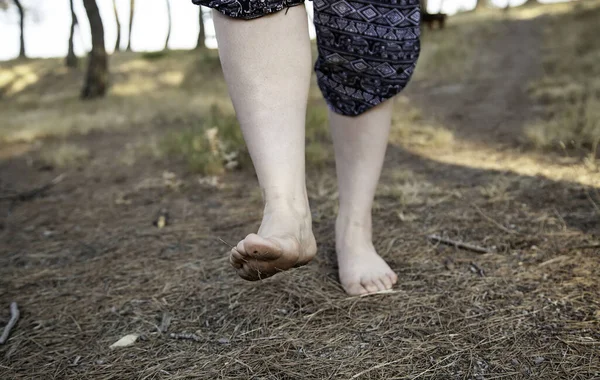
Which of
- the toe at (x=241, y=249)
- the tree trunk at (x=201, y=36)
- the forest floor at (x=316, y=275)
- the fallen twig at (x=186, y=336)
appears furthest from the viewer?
the tree trunk at (x=201, y=36)

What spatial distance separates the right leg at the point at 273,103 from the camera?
999mm

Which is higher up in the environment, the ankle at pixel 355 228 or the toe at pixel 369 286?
the ankle at pixel 355 228

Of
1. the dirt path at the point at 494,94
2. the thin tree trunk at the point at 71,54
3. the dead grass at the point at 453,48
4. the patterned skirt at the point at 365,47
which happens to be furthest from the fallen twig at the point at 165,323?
the thin tree trunk at the point at 71,54

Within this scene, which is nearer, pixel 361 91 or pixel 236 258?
pixel 236 258

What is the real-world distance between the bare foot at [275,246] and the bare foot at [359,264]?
11.9 inches

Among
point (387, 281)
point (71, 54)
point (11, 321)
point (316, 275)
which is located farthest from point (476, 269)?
point (71, 54)

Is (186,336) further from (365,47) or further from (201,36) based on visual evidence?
(201,36)

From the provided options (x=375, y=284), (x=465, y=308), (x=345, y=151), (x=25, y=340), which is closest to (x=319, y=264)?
(x=375, y=284)

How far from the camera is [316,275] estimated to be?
1420 mm

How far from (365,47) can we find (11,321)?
1246mm

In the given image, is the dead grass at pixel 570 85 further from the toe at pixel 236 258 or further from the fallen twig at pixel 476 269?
the toe at pixel 236 258

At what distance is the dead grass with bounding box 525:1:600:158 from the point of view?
2750 mm

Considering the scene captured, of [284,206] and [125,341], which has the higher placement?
[284,206]

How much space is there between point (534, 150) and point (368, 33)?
2043mm
